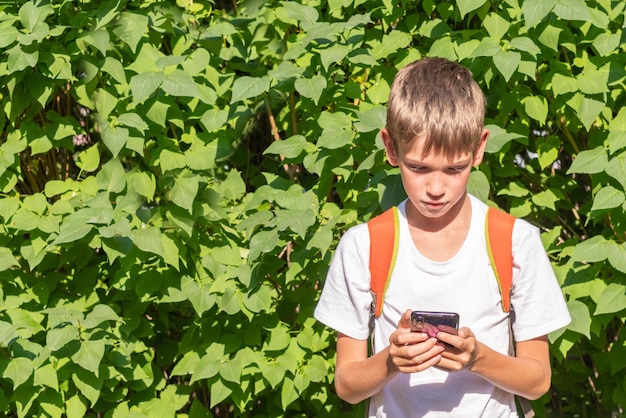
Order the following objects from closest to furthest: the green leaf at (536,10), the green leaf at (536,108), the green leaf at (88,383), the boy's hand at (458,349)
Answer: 1. the boy's hand at (458,349)
2. the green leaf at (536,10)
3. the green leaf at (536,108)
4. the green leaf at (88,383)

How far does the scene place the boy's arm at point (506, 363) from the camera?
101 inches

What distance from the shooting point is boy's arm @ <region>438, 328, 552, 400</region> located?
2562 mm

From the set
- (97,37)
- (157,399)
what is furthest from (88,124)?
(157,399)

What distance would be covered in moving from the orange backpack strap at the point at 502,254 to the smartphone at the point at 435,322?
0.94 ft

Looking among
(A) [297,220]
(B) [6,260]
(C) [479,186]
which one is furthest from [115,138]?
(C) [479,186]

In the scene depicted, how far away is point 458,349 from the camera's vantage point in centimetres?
256

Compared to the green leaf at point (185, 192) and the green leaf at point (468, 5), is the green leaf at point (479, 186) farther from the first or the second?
the green leaf at point (185, 192)

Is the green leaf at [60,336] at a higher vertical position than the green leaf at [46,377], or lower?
higher

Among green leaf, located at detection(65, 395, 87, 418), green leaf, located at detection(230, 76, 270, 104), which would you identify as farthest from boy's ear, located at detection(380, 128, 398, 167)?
green leaf, located at detection(65, 395, 87, 418)

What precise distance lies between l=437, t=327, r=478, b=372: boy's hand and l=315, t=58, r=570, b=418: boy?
0.29 feet

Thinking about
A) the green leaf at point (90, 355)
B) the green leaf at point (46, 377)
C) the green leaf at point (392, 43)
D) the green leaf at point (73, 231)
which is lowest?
the green leaf at point (46, 377)

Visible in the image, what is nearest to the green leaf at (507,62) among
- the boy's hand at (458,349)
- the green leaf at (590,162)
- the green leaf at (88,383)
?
the green leaf at (590,162)

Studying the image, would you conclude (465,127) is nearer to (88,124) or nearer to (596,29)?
(596,29)

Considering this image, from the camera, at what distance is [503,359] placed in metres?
2.71
